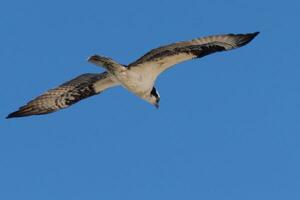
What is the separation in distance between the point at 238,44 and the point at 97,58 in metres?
3.12

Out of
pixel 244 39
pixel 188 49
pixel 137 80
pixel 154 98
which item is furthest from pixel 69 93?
pixel 244 39

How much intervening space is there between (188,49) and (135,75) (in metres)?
1.42

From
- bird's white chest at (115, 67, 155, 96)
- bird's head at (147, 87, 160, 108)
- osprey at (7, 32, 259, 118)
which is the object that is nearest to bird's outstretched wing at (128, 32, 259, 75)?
osprey at (7, 32, 259, 118)

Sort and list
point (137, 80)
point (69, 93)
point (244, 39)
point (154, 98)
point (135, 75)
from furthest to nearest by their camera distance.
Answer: point (69, 93), point (154, 98), point (137, 80), point (135, 75), point (244, 39)

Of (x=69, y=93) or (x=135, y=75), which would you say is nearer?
(x=135, y=75)

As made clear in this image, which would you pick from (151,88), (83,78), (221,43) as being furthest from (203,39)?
(83,78)

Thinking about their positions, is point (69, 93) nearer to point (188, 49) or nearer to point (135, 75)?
point (135, 75)

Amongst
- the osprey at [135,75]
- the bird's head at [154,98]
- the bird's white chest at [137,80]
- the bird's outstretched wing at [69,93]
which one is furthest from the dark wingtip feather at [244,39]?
the bird's outstretched wing at [69,93]

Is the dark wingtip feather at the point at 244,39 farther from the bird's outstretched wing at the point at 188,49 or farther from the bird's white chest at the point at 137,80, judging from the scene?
the bird's white chest at the point at 137,80

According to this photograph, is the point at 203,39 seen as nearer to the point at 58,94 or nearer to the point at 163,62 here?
the point at 163,62

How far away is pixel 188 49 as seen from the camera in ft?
62.2

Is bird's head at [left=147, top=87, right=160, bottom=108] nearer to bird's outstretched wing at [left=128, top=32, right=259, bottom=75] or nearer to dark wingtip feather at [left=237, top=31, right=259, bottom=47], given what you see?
bird's outstretched wing at [left=128, top=32, right=259, bottom=75]

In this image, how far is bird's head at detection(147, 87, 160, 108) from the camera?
68.1 feet

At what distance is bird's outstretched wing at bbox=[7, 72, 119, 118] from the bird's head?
971 millimetres
